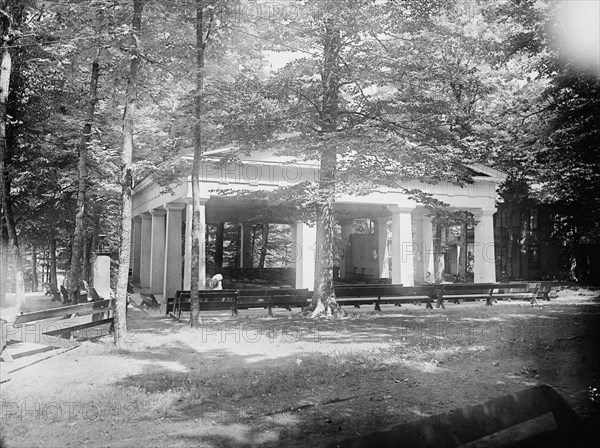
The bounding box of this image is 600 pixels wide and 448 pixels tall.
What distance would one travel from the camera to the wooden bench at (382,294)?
57.5 ft

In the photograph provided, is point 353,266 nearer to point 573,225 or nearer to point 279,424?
point 573,225

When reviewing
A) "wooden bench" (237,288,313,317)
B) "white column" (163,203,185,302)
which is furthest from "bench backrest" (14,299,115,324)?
"white column" (163,203,185,302)

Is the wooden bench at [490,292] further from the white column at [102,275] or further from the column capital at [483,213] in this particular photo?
the white column at [102,275]

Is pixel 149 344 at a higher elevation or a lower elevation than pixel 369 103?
lower

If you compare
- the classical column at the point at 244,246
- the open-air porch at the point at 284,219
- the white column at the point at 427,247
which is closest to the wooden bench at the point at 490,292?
the open-air porch at the point at 284,219

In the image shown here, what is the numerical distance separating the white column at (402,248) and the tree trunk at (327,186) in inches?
314

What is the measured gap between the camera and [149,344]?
11.2 metres

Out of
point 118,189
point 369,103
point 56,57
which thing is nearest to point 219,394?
point 369,103

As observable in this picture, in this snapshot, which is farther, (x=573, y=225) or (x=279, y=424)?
(x=573, y=225)

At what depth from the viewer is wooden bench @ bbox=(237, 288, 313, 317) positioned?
634 inches

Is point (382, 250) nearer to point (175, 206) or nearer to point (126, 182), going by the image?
point (175, 206)

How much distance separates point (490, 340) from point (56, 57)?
657 inches

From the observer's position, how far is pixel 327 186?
590 inches

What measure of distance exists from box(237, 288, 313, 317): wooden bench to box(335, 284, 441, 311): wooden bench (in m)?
1.50
